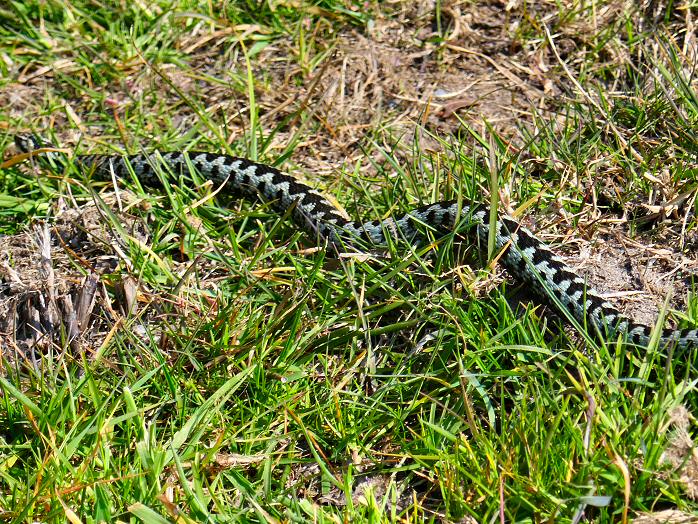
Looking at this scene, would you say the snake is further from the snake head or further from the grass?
the grass

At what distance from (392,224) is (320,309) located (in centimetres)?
93

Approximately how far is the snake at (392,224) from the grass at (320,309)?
0.14 m

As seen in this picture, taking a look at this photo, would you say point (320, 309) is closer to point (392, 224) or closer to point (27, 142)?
point (392, 224)

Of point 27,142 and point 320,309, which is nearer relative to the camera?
point 320,309

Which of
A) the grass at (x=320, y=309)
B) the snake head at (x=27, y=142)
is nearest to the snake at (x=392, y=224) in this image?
the snake head at (x=27, y=142)

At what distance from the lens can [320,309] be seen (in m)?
5.15

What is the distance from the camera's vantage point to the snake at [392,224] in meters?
4.82

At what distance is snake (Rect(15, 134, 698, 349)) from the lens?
15.8 ft

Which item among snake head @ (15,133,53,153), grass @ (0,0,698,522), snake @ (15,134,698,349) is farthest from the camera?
snake head @ (15,133,53,153)

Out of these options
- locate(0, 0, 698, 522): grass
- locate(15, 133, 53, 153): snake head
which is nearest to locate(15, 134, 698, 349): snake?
locate(15, 133, 53, 153): snake head

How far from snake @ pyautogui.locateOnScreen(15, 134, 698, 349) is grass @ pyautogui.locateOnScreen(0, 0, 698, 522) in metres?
0.14

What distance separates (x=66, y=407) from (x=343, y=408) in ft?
4.68

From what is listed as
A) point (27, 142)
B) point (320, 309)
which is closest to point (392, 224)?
point (320, 309)

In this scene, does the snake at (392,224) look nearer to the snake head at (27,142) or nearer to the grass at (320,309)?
the snake head at (27,142)
